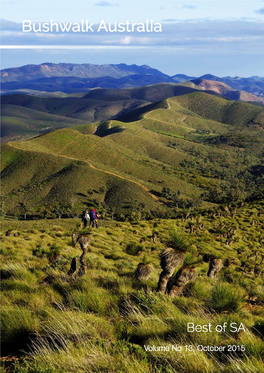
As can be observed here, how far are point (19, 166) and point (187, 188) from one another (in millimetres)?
89733

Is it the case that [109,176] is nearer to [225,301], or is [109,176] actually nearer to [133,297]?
[133,297]

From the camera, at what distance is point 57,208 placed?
357ft

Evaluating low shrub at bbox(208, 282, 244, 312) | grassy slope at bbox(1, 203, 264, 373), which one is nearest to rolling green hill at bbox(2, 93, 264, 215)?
low shrub at bbox(208, 282, 244, 312)

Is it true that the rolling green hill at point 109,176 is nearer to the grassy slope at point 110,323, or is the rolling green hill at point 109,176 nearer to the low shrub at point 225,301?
the low shrub at point 225,301

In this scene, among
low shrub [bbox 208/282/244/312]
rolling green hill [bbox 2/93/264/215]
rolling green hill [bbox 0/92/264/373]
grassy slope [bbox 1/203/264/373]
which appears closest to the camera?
grassy slope [bbox 1/203/264/373]

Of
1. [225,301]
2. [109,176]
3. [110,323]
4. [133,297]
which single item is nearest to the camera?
[110,323]

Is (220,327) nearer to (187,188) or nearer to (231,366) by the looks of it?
(231,366)

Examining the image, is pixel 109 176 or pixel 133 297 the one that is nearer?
pixel 133 297

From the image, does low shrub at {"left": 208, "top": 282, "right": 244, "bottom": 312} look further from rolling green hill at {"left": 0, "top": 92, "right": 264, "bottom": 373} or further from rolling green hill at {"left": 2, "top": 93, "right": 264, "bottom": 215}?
rolling green hill at {"left": 2, "top": 93, "right": 264, "bottom": 215}

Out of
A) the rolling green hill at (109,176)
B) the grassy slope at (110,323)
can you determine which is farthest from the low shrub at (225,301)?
the rolling green hill at (109,176)

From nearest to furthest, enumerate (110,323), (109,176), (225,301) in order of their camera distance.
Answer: (110,323) → (225,301) → (109,176)

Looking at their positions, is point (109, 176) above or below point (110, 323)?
below

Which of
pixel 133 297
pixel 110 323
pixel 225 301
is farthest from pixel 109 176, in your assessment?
pixel 110 323

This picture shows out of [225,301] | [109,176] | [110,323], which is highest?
[110,323]
